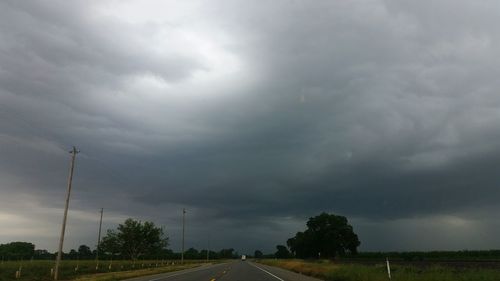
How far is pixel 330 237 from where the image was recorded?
143 meters

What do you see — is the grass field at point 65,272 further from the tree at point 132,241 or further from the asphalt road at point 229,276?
the tree at point 132,241

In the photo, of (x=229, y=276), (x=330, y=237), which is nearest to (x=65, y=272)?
(x=229, y=276)

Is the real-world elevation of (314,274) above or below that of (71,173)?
below

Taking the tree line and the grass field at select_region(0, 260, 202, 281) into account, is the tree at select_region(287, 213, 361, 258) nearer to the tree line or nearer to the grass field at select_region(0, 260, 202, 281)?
the tree line

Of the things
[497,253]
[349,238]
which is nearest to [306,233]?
[349,238]

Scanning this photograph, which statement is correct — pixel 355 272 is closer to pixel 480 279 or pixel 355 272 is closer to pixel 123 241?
pixel 480 279

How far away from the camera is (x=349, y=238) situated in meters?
144

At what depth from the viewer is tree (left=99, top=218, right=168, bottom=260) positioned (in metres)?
111

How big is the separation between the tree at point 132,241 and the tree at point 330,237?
186 ft

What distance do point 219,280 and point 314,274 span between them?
12.2 metres

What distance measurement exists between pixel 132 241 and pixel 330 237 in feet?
211

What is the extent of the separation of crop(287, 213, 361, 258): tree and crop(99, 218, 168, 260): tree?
5674 cm

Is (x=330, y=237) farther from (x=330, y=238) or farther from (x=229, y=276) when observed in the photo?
(x=229, y=276)

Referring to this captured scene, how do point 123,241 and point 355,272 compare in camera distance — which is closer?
point 355,272
